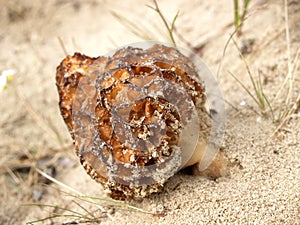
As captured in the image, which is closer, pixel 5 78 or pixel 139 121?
pixel 139 121

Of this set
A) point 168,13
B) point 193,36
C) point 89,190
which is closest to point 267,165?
point 89,190

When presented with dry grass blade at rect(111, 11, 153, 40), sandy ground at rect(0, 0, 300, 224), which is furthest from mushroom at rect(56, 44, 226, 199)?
dry grass blade at rect(111, 11, 153, 40)

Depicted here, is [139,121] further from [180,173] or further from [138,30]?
[138,30]

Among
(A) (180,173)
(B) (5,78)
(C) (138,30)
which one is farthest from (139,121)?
(C) (138,30)

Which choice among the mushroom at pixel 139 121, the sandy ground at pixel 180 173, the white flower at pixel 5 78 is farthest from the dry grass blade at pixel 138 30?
the white flower at pixel 5 78

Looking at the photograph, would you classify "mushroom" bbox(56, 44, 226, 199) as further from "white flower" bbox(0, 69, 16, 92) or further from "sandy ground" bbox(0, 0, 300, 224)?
"white flower" bbox(0, 69, 16, 92)

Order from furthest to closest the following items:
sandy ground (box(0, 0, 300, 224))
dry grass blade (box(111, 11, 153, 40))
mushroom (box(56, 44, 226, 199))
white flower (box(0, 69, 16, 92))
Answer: dry grass blade (box(111, 11, 153, 40)), white flower (box(0, 69, 16, 92)), sandy ground (box(0, 0, 300, 224)), mushroom (box(56, 44, 226, 199))

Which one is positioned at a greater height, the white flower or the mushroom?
the white flower
